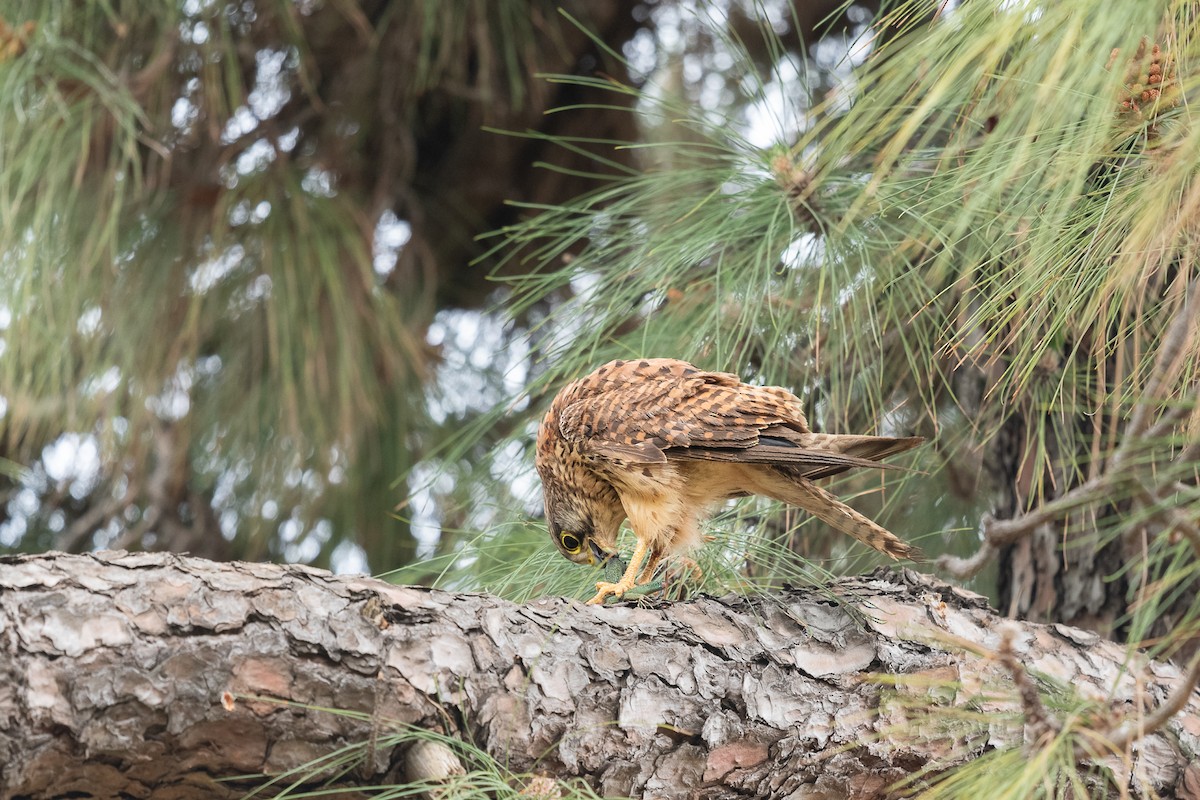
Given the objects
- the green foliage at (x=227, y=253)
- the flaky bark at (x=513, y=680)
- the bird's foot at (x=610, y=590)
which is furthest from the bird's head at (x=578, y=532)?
the green foliage at (x=227, y=253)

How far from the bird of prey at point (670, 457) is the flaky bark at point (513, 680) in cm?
18

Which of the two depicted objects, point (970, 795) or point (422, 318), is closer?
point (970, 795)

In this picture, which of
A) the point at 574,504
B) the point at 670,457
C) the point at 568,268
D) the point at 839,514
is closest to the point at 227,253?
the point at 568,268

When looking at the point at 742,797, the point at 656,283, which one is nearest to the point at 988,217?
the point at 656,283

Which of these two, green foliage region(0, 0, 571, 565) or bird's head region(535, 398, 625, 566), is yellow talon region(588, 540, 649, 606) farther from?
green foliage region(0, 0, 571, 565)

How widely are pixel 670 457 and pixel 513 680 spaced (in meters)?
0.59

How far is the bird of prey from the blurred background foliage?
0.08m

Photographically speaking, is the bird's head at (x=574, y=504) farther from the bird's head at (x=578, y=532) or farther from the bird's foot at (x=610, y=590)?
the bird's foot at (x=610, y=590)

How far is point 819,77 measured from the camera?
142 inches

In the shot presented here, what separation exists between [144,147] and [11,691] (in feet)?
6.98

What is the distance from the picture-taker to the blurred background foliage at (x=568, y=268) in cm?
141

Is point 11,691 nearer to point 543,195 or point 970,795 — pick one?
point 970,795

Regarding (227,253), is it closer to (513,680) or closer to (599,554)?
(599,554)

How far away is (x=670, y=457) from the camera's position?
73.5 inches
